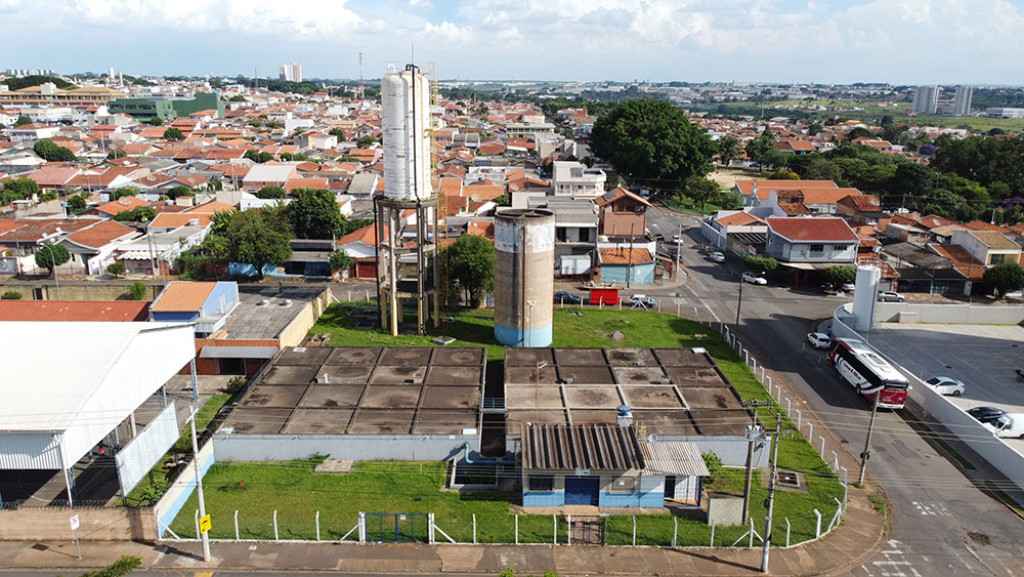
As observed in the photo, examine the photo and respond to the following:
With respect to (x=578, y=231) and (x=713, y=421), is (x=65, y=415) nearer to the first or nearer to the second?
(x=713, y=421)

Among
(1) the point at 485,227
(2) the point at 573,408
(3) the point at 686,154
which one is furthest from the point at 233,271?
(3) the point at 686,154

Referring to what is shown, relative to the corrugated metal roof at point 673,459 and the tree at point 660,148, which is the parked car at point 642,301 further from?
the tree at point 660,148

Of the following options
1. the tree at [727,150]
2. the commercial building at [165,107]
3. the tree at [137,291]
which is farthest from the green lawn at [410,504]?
the commercial building at [165,107]

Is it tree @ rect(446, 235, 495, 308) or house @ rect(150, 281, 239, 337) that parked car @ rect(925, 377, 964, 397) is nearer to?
tree @ rect(446, 235, 495, 308)

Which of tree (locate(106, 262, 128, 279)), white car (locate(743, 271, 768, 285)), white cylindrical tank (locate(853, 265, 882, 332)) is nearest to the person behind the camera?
white cylindrical tank (locate(853, 265, 882, 332))

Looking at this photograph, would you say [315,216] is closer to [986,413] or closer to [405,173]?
[405,173]

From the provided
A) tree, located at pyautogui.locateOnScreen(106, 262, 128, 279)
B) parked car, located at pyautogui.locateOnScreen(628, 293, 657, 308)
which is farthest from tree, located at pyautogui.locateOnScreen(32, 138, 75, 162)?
parked car, located at pyautogui.locateOnScreen(628, 293, 657, 308)

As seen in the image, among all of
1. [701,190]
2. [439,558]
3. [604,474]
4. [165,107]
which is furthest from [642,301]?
[165,107]
